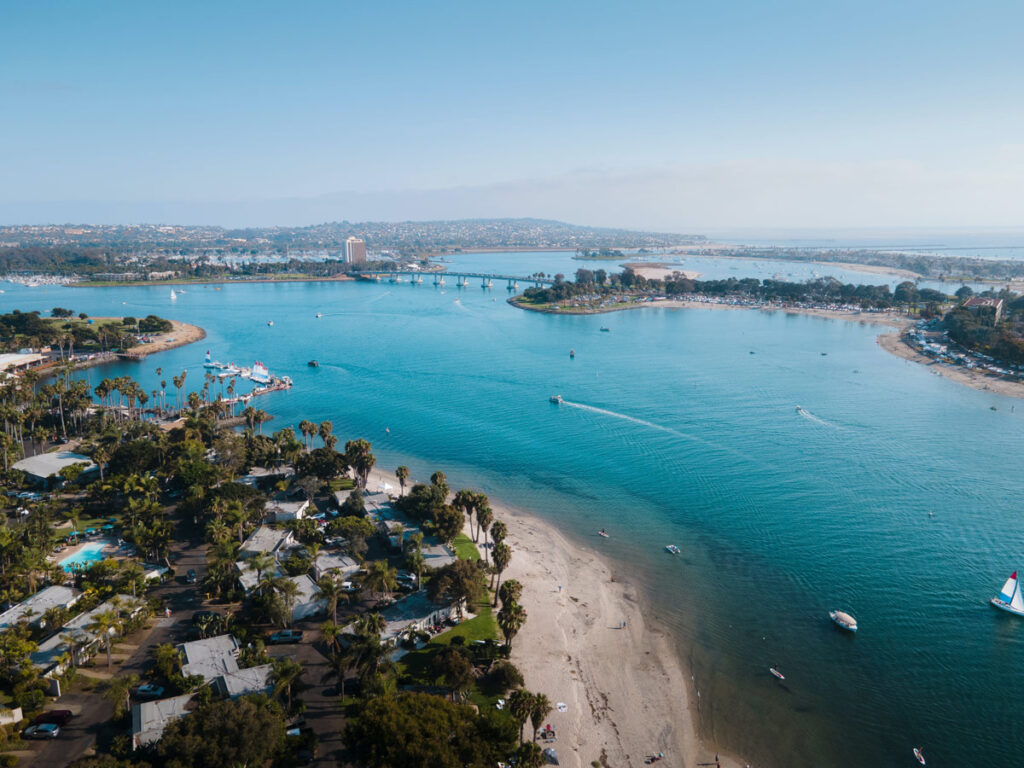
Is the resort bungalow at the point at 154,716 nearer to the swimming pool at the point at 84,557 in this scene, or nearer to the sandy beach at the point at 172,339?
the swimming pool at the point at 84,557

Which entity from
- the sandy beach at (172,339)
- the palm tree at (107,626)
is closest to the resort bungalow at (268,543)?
the palm tree at (107,626)

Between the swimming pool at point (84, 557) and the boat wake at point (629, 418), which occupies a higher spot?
the boat wake at point (629, 418)

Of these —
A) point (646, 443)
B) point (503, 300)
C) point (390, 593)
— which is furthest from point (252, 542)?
point (503, 300)

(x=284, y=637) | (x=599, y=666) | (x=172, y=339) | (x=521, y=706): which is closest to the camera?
(x=521, y=706)

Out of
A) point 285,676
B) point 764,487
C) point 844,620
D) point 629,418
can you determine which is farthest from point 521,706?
point 629,418

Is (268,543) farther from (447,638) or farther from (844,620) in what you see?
(844,620)

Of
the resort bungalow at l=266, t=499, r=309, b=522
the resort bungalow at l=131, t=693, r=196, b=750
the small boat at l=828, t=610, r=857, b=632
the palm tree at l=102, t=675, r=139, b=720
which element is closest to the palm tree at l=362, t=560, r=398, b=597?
the resort bungalow at l=131, t=693, r=196, b=750
